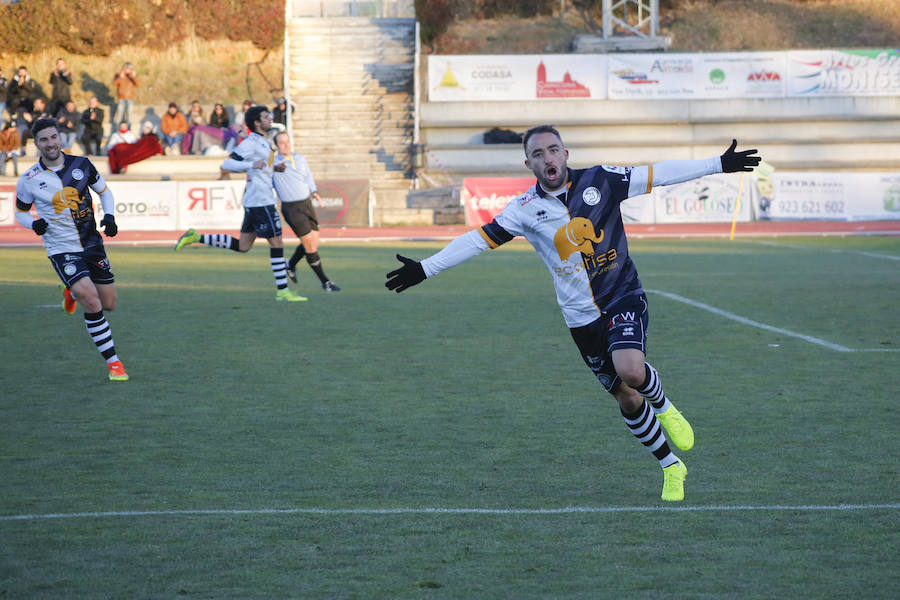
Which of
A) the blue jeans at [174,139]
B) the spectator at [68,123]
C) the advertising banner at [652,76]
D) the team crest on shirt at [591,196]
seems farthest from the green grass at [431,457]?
the advertising banner at [652,76]

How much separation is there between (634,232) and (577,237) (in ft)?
81.7

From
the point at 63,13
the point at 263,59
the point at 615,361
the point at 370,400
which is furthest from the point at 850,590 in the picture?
the point at 63,13

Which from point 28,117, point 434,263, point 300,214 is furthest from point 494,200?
point 434,263

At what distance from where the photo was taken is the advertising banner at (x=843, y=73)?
39594 mm

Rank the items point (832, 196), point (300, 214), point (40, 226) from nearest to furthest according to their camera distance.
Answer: point (40, 226)
point (300, 214)
point (832, 196)

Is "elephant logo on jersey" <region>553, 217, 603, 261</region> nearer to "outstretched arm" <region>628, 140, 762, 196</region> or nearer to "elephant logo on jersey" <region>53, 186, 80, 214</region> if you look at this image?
"outstretched arm" <region>628, 140, 762, 196</region>

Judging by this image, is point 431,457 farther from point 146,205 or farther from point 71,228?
point 146,205

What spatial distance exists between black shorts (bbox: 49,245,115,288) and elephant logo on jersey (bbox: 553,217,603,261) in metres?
5.18

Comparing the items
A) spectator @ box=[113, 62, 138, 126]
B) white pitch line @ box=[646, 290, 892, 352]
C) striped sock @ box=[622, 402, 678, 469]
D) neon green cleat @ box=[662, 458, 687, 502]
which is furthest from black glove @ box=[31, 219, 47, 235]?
spectator @ box=[113, 62, 138, 126]

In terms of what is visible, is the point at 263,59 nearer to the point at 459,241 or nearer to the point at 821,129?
the point at 821,129

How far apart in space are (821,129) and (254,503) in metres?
38.1

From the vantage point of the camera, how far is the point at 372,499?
20.0 ft

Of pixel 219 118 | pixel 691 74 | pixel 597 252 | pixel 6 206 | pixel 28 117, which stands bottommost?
pixel 597 252

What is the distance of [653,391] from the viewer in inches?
245
